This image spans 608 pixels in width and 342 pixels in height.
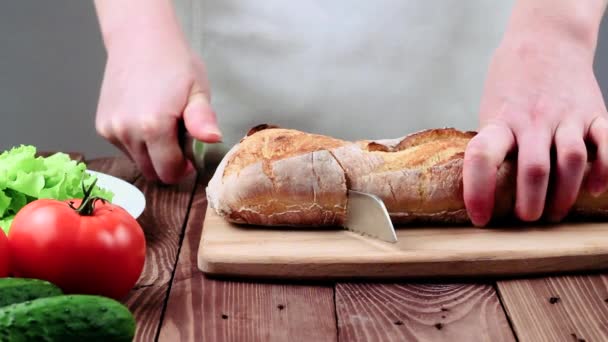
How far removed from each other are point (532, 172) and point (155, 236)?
0.61 meters

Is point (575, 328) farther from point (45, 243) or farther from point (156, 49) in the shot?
point (156, 49)

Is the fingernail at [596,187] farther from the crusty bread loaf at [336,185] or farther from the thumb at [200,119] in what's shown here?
the thumb at [200,119]

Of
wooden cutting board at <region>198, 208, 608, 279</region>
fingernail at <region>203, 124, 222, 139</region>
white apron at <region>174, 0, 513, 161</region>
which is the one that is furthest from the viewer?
white apron at <region>174, 0, 513, 161</region>

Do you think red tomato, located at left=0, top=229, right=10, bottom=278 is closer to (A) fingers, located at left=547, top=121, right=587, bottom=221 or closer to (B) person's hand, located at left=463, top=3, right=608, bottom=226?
(B) person's hand, located at left=463, top=3, right=608, bottom=226

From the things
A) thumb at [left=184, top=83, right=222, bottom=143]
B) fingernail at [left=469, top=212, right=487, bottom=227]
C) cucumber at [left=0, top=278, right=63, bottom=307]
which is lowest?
fingernail at [left=469, top=212, right=487, bottom=227]

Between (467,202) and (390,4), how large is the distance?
715mm

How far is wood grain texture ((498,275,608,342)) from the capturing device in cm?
111

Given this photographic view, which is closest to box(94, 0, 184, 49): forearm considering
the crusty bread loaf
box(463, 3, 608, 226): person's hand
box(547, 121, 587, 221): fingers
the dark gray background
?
the crusty bread loaf

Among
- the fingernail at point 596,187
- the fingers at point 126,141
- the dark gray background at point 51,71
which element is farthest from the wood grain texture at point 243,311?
the dark gray background at point 51,71

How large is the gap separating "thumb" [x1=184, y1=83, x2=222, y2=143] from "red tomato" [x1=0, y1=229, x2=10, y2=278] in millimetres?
441

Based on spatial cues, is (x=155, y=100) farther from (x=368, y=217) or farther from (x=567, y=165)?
(x=567, y=165)

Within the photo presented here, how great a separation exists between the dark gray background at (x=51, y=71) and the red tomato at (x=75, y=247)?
221 cm

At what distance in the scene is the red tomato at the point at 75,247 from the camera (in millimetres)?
1126

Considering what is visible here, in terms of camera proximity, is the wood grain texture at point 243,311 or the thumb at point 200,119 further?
the thumb at point 200,119
